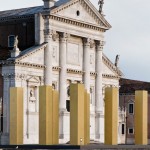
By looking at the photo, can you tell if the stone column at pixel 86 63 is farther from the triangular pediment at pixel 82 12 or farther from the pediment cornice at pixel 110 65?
the pediment cornice at pixel 110 65

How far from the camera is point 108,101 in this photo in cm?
3303

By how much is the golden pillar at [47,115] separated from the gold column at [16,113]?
94 cm

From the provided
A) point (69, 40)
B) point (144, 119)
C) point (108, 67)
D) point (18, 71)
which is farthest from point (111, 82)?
point (144, 119)

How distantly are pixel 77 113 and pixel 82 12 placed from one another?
17630 millimetres

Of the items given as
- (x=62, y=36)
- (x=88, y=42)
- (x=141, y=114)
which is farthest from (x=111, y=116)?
(x=88, y=42)

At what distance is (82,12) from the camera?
48.0 meters

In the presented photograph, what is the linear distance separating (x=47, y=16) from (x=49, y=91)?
14.1 m

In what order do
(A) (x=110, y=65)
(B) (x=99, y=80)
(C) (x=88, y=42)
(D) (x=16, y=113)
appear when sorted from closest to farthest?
(D) (x=16, y=113) < (C) (x=88, y=42) < (B) (x=99, y=80) < (A) (x=110, y=65)

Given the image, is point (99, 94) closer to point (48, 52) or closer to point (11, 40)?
point (48, 52)

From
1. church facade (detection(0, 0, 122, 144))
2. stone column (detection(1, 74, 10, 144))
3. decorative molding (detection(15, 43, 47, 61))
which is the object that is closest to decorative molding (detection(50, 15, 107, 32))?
church facade (detection(0, 0, 122, 144))

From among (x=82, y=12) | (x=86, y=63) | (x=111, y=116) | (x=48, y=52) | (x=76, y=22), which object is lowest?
(x=111, y=116)

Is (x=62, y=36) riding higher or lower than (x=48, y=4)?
lower

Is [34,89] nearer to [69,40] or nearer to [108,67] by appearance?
[69,40]

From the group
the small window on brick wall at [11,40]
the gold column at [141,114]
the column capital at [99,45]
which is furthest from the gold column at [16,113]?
→ the column capital at [99,45]
